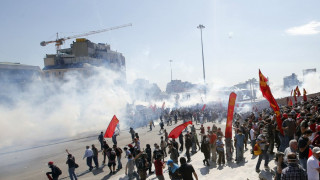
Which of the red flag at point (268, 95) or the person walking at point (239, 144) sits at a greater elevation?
the red flag at point (268, 95)

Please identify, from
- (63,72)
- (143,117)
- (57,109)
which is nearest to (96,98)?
(57,109)

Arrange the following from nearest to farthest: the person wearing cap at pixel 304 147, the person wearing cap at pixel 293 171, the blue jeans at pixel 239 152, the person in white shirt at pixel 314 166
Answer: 1. the person wearing cap at pixel 293 171
2. the person in white shirt at pixel 314 166
3. the person wearing cap at pixel 304 147
4. the blue jeans at pixel 239 152

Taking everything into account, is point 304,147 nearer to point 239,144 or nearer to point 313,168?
point 313,168

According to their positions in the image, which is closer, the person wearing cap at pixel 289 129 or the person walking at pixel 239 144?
the person wearing cap at pixel 289 129

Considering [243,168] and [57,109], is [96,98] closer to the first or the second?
[57,109]

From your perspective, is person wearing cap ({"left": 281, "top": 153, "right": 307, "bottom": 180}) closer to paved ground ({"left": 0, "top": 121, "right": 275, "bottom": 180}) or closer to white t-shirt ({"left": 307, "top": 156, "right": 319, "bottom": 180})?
white t-shirt ({"left": 307, "top": 156, "right": 319, "bottom": 180})

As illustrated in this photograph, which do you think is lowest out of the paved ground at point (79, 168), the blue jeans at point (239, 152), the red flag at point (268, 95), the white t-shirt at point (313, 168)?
the paved ground at point (79, 168)

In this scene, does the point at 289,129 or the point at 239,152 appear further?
the point at 239,152

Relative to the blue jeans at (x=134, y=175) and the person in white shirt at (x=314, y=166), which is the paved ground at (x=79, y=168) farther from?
the person in white shirt at (x=314, y=166)

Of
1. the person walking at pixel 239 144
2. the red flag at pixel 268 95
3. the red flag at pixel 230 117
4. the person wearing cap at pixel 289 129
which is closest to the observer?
the person wearing cap at pixel 289 129

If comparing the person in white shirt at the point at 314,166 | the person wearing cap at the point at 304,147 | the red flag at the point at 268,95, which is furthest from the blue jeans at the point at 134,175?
the person in white shirt at the point at 314,166

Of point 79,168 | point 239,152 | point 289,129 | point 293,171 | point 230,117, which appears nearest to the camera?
point 293,171

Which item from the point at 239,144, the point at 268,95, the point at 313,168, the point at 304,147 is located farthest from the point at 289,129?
the point at 313,168

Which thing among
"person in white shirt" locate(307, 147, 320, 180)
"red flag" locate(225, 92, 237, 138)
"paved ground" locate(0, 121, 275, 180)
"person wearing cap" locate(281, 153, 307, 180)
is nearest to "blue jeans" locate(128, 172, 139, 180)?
"paved ground" locate(0, 121, 275, 180)
